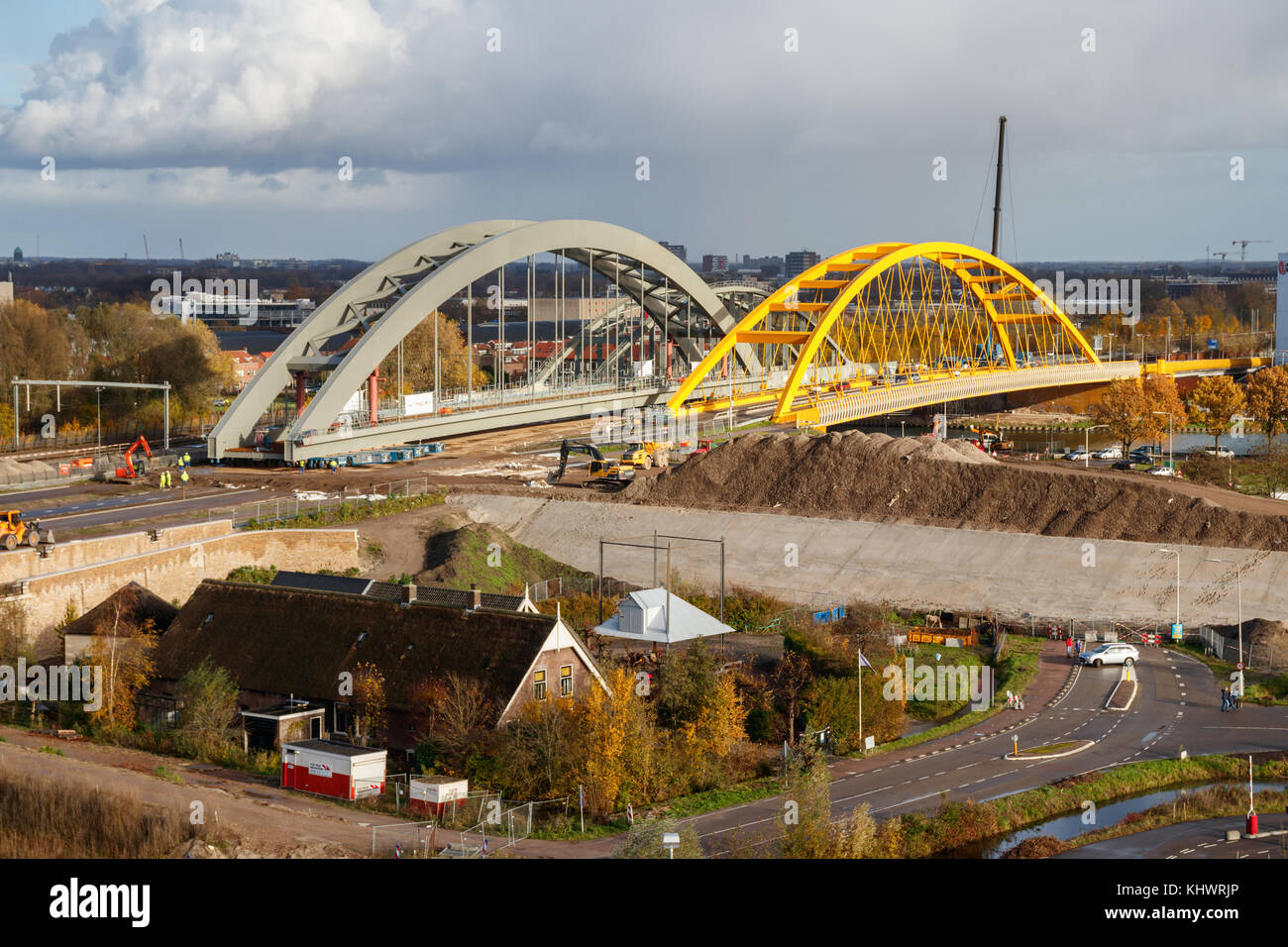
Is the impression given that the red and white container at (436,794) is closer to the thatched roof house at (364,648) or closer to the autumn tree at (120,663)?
the thatched roof house at (364,648)

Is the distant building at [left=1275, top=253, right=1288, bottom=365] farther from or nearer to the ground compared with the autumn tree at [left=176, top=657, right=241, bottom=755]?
farther from the ground

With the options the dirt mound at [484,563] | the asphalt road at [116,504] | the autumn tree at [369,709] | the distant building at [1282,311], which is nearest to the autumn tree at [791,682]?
the autumn tree at [369,709]

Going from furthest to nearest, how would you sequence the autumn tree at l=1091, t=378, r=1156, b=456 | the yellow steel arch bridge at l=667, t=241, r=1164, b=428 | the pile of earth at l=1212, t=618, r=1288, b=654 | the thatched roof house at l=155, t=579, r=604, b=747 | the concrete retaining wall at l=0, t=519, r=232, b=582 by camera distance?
the yellow steel arch bridge at l=667, t=241, r=1164, b=428 → the autumn tree at l=1091, t=378, r=1156, b=456 → the pile of earth at l=1212, t=618, r=1288, b=654 → the concrete retaining wall at l=0, t=519, r=232, b=582 → the thatched roof house at l=155, t=579, r=604, b=747

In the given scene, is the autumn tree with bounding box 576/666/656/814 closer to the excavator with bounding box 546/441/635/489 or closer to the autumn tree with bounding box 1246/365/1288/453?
the excavator with bounding box 546/441/635/489

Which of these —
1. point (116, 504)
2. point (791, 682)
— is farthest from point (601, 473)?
point (791, 682)

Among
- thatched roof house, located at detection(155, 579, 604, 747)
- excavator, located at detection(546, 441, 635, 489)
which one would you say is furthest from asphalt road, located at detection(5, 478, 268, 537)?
thatched roof house, located at detection(155, 579, 604, 747)

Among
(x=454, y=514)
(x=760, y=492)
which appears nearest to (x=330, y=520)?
(x=454, y=514)
